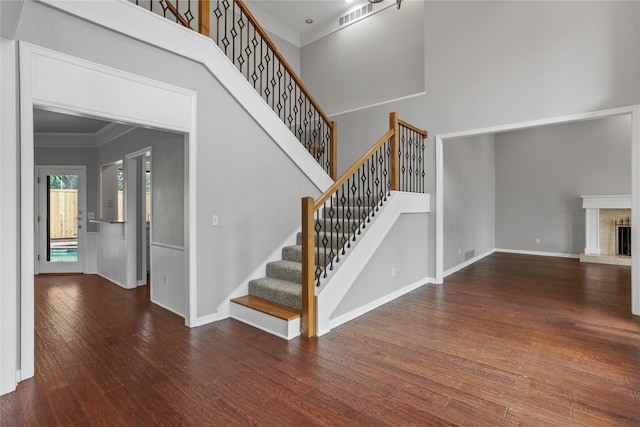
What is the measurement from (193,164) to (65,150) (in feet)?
16.1

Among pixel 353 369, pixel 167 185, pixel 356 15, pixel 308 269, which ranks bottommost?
pixel 353 369

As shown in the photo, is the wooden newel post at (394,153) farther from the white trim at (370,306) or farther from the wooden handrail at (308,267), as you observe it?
the wooden handrail at (308,267)

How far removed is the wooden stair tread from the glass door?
15.8 feet

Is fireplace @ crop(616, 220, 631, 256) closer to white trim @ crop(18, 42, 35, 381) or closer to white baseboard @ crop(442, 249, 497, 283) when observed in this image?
white baseboard @ crop(442, 249, 497, 283)

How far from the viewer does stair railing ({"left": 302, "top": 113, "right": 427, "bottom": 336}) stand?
312 cm

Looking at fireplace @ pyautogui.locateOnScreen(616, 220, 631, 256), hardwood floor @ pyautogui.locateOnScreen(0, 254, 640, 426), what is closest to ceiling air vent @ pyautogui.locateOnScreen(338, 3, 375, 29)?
hardwood floor @ pyautogui.locateOnScreen(0, 254, 640, 426)

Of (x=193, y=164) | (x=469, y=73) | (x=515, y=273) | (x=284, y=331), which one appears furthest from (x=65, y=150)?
(x=515, y=273)

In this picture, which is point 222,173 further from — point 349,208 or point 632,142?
point 632,142

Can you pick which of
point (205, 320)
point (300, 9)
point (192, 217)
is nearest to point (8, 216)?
point (192, 217)

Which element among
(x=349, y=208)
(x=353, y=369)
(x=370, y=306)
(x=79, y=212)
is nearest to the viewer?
(x=353, y=369)

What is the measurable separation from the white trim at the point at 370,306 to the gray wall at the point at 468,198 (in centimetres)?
118

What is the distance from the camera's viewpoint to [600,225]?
734 cm

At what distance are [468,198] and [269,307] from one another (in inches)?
208

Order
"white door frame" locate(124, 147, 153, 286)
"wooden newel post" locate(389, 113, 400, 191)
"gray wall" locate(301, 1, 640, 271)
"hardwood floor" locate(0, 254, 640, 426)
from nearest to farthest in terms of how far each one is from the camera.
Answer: "hardwood floor" locate(0, 254, 640, 426)
"gray wall" locate(301, 1, 640, 271)
"wooden newel post" locate(389, 113, 400, 191)
"white door frame" locate(124, 147, 153, 286)
